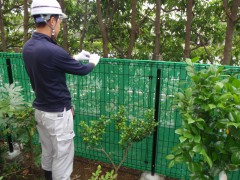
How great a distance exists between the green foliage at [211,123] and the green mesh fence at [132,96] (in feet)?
2.76

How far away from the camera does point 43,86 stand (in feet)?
7.97

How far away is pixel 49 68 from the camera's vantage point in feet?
7.59

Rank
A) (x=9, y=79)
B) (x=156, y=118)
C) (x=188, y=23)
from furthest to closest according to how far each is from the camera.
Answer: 1. (x=188, y=23)
2. (x=9, y=79)
3. (x=156, y=118)

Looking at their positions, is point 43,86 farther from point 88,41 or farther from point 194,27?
point 88,41

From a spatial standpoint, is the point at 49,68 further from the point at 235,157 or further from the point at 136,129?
the point at 235,157

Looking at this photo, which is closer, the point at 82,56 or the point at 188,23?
the point at 82,56

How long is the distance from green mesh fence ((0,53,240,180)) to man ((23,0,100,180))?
0.56 m

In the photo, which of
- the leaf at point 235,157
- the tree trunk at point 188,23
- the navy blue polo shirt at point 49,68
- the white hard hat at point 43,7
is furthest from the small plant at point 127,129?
the tree trunk at point 188,23

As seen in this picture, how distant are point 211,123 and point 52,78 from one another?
1.51 meters

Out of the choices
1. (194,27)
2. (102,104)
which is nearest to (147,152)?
(102,104)

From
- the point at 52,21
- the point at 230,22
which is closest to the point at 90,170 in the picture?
the point at 52,21

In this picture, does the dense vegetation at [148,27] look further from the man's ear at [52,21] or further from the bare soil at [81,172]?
the man's ear at [52,21]

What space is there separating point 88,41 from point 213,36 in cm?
353

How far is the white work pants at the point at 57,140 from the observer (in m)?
2.55
